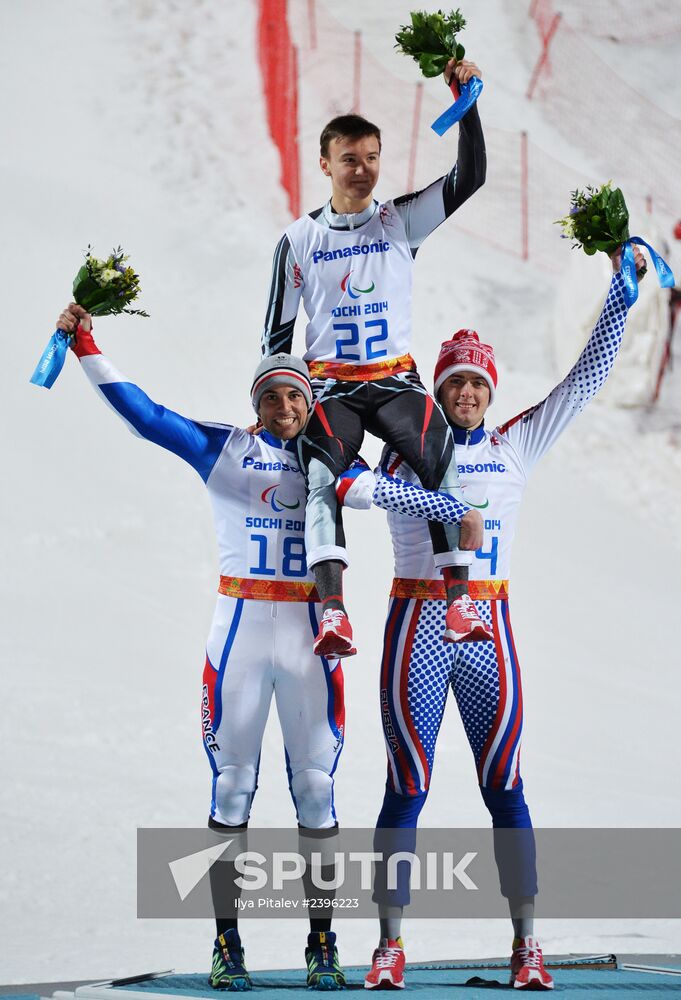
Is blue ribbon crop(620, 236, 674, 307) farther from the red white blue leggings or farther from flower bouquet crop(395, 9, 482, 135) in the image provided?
the red white blue leggings

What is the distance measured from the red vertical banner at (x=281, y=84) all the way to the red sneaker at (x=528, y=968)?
1422 centimetres

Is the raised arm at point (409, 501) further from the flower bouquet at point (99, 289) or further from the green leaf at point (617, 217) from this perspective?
the green leaf at point (617, 217)

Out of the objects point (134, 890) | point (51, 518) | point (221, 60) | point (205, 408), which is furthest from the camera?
point (221, 60)

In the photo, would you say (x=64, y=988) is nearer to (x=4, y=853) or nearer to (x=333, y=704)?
(x=333, y=704)

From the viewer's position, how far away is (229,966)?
399cm

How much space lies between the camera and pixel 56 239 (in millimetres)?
15719

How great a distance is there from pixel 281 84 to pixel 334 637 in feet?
52.4

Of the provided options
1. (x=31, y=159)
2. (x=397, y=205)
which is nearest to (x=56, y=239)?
(x=31, y=159)

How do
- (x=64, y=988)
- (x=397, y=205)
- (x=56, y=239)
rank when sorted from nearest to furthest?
1. (x=397, y=205)
2. (x=64, y=988)
3. (x=56, y=239)

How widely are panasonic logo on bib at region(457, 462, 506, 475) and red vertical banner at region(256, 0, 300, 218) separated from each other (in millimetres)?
13559

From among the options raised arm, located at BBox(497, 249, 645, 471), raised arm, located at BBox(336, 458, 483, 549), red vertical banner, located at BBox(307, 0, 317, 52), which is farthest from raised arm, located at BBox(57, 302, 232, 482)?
red vertical banner, located at BBox(307, 0, 317, 52)

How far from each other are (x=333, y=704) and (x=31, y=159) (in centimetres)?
1462

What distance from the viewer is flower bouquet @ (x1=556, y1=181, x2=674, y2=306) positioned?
4340 mm

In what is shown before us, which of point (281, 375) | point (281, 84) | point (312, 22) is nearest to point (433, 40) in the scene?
point (281, 375)
